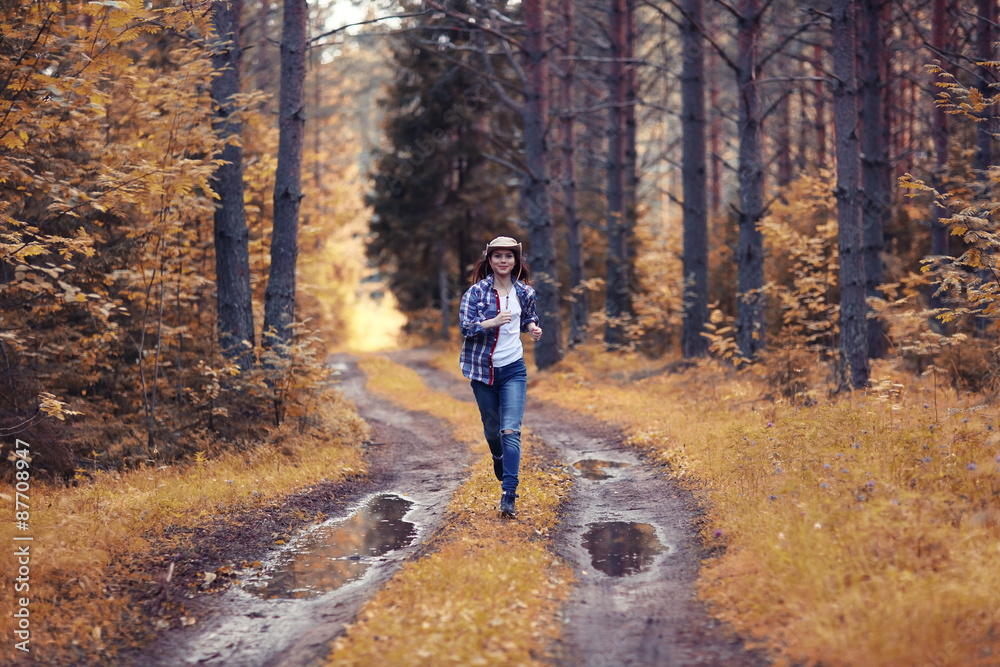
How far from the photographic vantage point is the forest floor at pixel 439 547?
13.7 feet

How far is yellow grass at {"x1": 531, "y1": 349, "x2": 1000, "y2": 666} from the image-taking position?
11.6ft

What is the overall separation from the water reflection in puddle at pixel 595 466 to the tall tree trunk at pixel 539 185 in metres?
8.19

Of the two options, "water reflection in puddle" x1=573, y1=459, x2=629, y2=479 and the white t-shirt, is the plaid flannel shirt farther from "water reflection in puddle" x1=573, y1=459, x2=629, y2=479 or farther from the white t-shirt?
"water reflection in puddle" x1=573, y1=459, x2=629, y2=479

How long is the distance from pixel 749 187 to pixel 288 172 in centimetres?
847

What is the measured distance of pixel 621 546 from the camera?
5.81 m

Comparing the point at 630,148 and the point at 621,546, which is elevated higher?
the point at 630,148

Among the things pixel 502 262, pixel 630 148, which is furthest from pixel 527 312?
pixel 630 148

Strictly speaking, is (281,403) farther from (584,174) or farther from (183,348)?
(584,174)

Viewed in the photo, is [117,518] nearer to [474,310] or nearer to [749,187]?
[474,310]

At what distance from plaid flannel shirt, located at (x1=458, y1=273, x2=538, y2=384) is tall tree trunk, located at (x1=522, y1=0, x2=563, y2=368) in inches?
410

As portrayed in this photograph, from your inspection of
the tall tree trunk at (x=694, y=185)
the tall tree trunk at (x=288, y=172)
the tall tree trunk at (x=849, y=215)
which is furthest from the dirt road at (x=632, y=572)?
the tall tree trunk at (x=694, y=185)

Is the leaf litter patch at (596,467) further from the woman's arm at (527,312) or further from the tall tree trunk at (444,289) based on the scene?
the tall tree trunk at (444,289)

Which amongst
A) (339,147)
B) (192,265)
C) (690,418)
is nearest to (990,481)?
(690,418)

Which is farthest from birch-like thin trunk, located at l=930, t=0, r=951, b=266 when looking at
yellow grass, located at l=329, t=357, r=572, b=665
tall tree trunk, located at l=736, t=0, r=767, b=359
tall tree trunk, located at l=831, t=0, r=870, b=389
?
yellow grass, located at l=329, t=357, r=572, b=665
